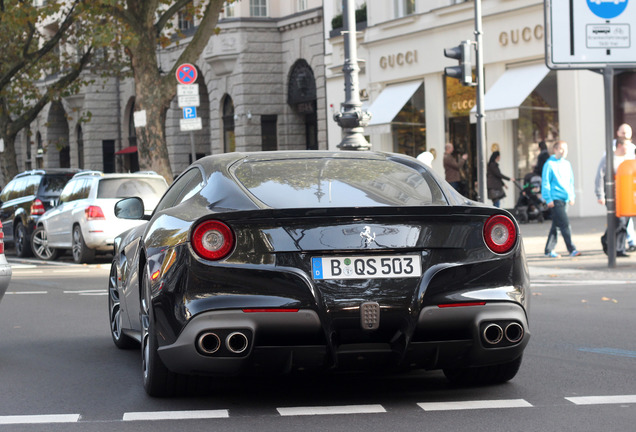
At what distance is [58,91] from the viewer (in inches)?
1513

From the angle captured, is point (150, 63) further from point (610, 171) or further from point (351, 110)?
point (610, 171)

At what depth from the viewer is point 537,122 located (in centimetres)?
2833

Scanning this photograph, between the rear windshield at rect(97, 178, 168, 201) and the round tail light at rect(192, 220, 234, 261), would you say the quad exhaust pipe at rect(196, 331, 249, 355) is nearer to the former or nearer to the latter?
the round tail light at rect(192, 220, 234, 261)

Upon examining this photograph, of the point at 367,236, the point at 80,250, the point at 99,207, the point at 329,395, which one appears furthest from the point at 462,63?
the point at 367,236

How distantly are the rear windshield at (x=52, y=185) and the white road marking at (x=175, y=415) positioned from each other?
17816 mm

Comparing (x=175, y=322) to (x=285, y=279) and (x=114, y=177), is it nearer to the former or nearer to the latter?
(x=285, y=279)

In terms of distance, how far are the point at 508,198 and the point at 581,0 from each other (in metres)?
14.5

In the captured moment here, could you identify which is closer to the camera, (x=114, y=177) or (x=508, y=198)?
(x=114, y=177)

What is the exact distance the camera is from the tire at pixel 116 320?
8.88m

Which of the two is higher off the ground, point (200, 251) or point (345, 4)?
point (345, 4)

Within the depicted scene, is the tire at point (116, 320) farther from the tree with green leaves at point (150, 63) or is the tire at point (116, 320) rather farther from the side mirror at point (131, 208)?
the tree with green leaves at point (150, 63)

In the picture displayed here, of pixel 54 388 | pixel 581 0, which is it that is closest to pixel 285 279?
pixel 54 388

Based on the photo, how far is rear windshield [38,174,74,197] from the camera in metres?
23.5

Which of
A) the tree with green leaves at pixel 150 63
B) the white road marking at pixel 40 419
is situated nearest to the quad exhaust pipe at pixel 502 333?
the white road marking at pixel 40 419
